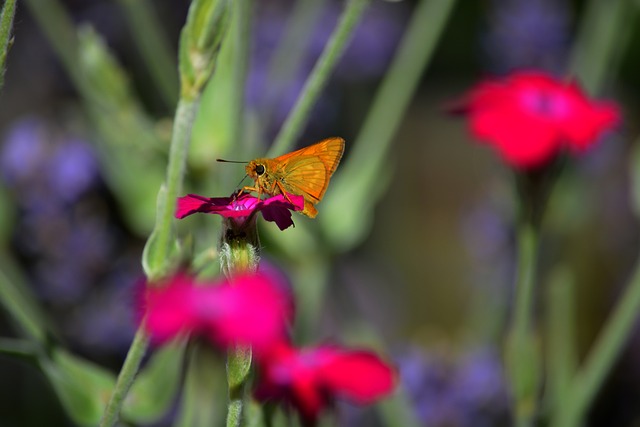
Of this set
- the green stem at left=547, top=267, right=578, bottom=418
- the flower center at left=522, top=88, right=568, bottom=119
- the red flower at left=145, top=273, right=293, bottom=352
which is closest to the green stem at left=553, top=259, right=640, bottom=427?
the green stem at left=547, top=267, right=578, bottom=418

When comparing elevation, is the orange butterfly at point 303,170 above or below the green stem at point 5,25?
below

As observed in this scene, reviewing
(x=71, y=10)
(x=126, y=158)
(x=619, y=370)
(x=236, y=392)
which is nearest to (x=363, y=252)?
(x=619, y=370)

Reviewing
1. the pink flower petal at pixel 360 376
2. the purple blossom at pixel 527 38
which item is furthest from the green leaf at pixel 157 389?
the purple blossom at pixel 527 38

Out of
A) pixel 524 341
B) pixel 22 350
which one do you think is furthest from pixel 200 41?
pixel 524 341

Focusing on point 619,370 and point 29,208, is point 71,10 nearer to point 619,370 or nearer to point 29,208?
point 29,208

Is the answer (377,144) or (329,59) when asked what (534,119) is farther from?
(377,144)

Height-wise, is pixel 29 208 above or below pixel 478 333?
above

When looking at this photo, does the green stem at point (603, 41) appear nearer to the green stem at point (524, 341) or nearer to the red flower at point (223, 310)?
the green stem at point (524, 341)
